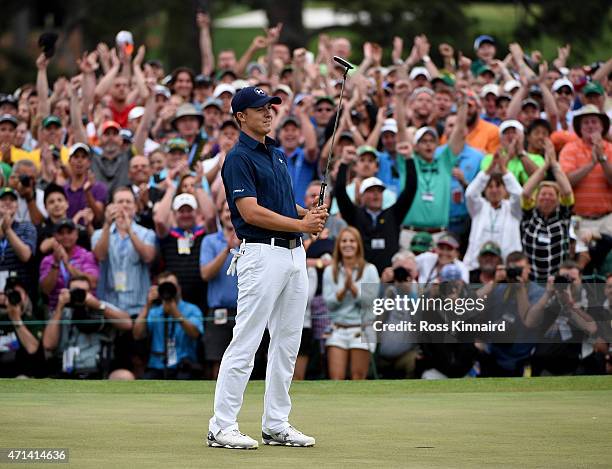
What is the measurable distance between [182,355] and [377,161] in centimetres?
325

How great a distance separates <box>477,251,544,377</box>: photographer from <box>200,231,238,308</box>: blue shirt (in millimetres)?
2459

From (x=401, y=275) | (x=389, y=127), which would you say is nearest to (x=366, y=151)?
(x=389, y=127)

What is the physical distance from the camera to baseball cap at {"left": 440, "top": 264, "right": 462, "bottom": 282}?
14398 millimetres

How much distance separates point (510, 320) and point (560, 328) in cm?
46

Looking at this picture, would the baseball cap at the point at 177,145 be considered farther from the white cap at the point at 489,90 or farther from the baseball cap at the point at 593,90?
the baseball cap at the point at 593,90

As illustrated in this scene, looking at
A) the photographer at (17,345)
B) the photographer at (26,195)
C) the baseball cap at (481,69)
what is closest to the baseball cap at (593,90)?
the baseball cap at (481,69)

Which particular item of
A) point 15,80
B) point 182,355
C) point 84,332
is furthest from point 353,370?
point 15,80

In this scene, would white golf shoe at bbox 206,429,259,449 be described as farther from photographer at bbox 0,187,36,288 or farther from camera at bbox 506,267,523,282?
photographer at bbox 0,187,36,288

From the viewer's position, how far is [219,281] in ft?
48.6

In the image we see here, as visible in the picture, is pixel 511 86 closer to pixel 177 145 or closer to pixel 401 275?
pixel 177 145

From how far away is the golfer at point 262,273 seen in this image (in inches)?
342

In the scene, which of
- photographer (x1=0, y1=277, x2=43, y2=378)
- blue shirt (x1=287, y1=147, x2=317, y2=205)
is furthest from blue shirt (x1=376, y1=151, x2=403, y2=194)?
photographer (x1=0, y1=277, x2=43, y2=378)

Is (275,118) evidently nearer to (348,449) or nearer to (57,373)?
(57,373)

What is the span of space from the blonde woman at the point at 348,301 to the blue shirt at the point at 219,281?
0.94m
